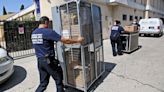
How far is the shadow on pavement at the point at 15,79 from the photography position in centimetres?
487

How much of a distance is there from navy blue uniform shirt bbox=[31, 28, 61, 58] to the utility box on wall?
2.12 ft

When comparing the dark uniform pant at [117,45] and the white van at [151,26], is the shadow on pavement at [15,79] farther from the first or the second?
the white van at [151,26]

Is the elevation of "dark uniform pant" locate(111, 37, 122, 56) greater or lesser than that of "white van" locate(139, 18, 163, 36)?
lesser

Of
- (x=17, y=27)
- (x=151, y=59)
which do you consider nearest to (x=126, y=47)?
(x=151, y=59)

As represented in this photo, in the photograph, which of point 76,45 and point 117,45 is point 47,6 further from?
point 76,45

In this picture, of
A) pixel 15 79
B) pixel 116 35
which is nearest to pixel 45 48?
pixel 15 79

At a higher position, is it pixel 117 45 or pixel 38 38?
pixel 38 38

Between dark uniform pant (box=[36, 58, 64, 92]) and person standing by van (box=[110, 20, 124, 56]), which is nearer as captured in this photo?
dark uniform pant (box=[36, 58, 64, 92])

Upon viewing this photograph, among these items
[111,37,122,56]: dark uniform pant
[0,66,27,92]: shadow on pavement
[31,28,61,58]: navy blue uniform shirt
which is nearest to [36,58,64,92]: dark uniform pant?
[31,28,61,58]: navy blue uniform shirt

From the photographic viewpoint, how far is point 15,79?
5.45 metres

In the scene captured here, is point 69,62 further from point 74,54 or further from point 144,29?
point 144,29

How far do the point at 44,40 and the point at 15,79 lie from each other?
2695mm

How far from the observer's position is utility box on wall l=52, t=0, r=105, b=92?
4066 millimetres

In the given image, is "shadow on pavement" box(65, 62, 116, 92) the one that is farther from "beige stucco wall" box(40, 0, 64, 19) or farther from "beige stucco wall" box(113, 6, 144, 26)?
"beige stucco wall" box(113, 6, 144, 26)
